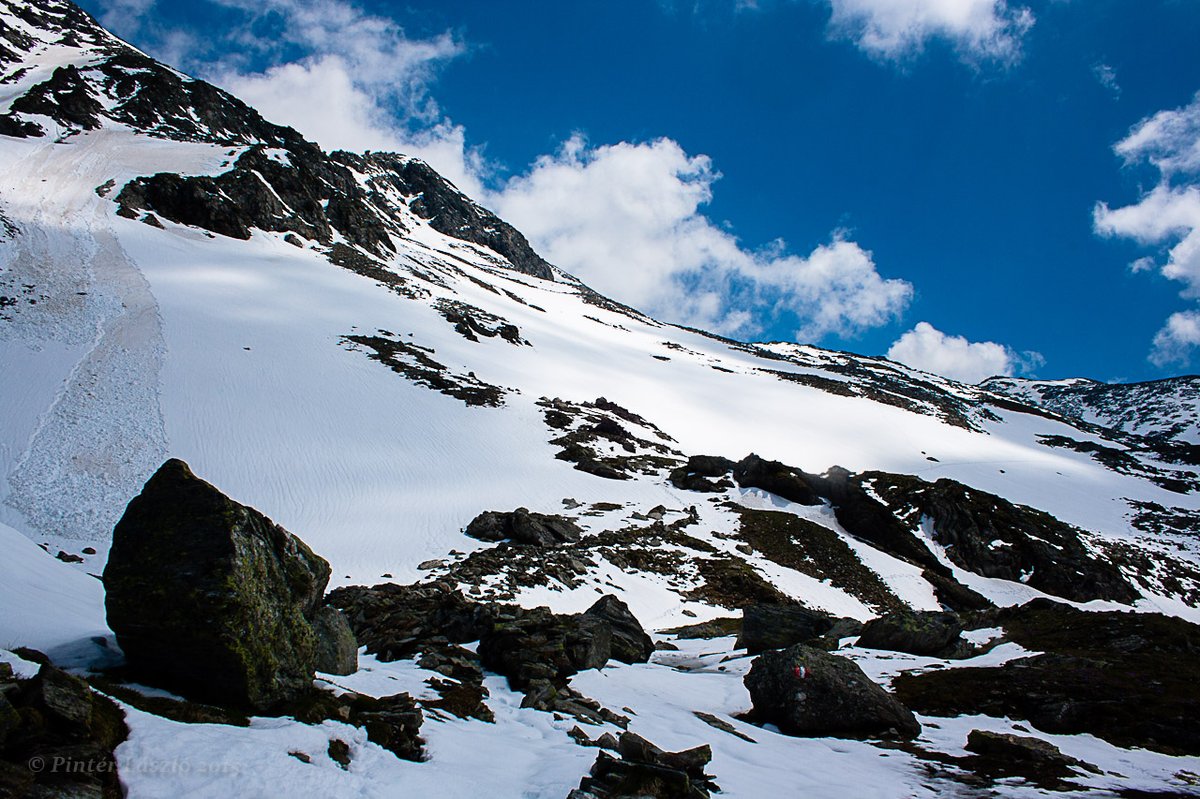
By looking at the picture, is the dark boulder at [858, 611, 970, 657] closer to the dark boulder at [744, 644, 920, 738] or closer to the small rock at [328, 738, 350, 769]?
the dark boulder at [744, 644, 920, 738]

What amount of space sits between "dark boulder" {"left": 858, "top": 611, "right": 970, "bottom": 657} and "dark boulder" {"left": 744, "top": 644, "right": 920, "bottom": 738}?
25.9 ft

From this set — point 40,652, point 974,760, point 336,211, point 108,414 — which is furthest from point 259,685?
point 336,211

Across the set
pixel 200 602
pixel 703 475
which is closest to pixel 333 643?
pixel 200 602

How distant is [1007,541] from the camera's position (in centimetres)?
4159

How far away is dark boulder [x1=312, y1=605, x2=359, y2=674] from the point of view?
1093 cm

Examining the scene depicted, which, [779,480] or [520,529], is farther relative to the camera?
[779,480]

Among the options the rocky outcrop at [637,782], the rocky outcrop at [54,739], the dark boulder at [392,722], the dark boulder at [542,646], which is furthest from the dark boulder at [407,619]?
the rocky outcrop at [54,739]

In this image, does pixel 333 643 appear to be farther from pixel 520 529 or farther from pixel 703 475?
pixel 703 475

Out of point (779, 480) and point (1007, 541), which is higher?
point (779, 480)

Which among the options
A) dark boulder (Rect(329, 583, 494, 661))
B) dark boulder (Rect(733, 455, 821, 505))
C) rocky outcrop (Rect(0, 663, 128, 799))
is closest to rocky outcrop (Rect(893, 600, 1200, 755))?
dark boulder (Rect(329, 583, 494, 661))

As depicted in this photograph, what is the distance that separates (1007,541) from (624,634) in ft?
123

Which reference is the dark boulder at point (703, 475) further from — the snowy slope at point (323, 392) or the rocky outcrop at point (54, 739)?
the rocky outcrop at point (54, 739)

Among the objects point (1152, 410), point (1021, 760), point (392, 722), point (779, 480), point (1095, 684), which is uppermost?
point (1152, 410)

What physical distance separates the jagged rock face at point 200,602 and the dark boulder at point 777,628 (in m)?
16.3
